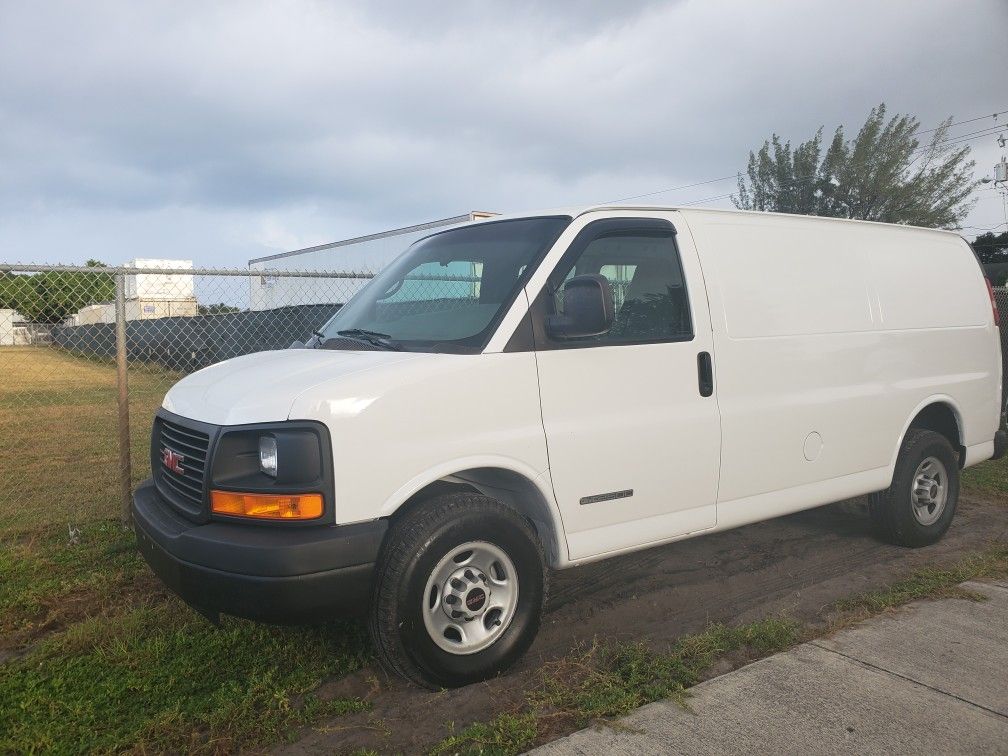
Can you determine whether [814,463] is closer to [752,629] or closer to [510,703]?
[752,629]

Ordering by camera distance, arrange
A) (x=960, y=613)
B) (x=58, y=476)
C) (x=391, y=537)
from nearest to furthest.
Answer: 1. (x=391, y=537)
2. (x=960, y=613)
3. (x=58, y=476)

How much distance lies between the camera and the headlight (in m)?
3.02

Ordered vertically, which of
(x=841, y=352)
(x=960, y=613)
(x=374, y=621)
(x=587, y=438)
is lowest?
(x=960, y=613)

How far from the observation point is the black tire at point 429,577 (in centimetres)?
309

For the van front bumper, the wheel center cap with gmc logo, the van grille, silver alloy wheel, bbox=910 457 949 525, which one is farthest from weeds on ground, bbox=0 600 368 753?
silver alloy wheel, bbox=910 457 949 525

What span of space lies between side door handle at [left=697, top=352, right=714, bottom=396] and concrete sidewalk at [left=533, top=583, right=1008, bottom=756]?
1.31 meters

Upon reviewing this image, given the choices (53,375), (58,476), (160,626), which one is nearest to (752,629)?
(160,626)

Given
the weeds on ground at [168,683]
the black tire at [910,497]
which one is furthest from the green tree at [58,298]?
the black tire at [910,497]

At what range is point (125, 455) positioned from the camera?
5.34 meters

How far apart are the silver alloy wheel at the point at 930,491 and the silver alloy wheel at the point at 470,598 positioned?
330cm

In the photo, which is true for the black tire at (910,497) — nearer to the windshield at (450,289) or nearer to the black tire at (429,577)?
the black tire at (429,577)

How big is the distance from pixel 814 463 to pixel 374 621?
275cm

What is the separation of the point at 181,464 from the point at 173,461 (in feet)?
0.42

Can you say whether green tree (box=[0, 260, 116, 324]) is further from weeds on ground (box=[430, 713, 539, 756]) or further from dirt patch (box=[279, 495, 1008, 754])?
weeds on ground (box=[430, 713, 539, 756])
